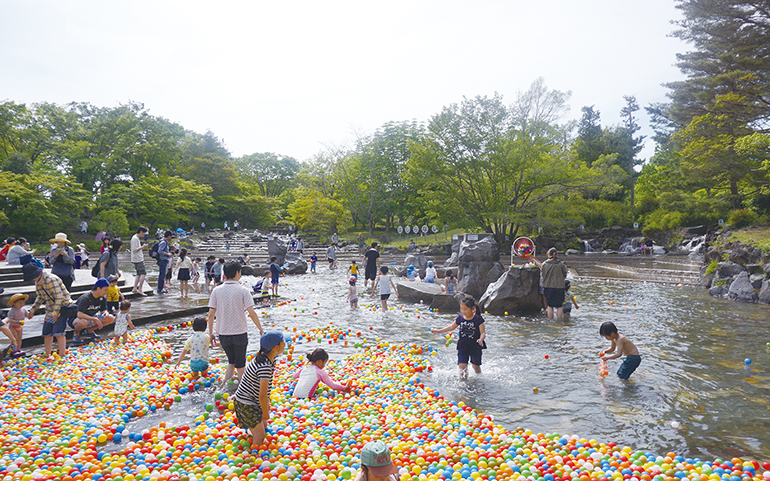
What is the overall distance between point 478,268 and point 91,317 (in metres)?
12.1

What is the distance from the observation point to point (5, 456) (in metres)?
4.30

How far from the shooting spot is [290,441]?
475 centimetres

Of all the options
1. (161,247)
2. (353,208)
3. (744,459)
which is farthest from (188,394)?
(353,208)

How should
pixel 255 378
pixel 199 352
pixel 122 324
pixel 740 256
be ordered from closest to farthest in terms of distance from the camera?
pixel 255 378
pixel 199 352
pixel 122 324
pixel 740 256

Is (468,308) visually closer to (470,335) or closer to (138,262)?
(470,335)

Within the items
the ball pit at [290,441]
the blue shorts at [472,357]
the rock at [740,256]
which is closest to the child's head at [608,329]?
the blue shorts at [472,357]

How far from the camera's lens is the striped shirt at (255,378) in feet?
14.3

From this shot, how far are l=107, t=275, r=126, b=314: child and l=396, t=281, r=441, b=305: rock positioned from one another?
912 centimetres

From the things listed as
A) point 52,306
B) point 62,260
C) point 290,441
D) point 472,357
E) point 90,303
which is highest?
point 62,260

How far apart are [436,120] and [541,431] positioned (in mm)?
37070

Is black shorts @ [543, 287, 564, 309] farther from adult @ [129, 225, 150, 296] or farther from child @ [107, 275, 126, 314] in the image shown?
adult @ [129, 225, 150, 296]

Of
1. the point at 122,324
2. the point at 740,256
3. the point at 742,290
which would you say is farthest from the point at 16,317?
the point at 740,256

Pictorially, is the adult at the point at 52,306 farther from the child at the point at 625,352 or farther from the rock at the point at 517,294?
the rock at the point at 517,294

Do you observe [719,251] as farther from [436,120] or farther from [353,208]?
[353,208]
